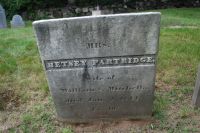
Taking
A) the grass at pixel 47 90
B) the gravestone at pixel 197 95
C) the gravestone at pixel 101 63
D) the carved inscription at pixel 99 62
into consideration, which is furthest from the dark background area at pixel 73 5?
the carved inscription at pixel 99 62

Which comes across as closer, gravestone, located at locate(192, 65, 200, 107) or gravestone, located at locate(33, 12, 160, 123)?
gravestone, located at locate(33, 12, 160, 123)

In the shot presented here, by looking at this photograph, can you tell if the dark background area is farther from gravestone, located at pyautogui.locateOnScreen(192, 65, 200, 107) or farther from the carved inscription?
the carved inscription

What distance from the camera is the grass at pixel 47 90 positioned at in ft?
13.0

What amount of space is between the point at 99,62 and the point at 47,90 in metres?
1.54

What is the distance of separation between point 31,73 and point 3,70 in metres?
0.51

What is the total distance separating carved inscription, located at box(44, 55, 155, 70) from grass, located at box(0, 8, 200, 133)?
2.65 feet

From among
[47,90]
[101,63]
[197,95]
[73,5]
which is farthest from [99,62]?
[73,5]

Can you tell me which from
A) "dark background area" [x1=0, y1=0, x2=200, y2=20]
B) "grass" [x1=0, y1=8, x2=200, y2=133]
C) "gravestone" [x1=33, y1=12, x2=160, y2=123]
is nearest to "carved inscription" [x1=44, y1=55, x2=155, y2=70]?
"gravestone" [x1=33, y1=12, x2=160, y2=123]

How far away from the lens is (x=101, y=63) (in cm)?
351

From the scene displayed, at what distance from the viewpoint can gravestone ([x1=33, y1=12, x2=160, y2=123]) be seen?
10.8ft

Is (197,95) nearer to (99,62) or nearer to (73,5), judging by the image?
(99,62)

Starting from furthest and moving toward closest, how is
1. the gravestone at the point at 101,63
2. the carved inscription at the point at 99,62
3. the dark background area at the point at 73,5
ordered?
1. the dark background area at the point at 73,5
2. the carved inscription at the point at 99,62
3. the gravestone at the point at 101,63

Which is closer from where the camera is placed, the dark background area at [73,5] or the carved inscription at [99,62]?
the carved inscription at [99,62]

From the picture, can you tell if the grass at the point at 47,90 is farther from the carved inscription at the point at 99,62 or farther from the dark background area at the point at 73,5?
the dark background area at the point at 73,5
